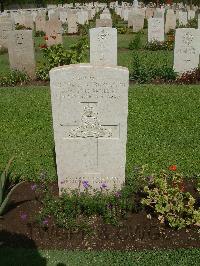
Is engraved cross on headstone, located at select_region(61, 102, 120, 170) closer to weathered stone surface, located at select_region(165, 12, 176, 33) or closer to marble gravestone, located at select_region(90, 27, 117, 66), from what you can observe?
marble gravestone, located at select_region(90, 27, 117, 66)

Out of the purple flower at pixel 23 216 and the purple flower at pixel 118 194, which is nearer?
the purple flower at pixel 23 216

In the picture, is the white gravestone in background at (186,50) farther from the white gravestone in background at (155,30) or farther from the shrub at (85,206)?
the shrub at (85,206)

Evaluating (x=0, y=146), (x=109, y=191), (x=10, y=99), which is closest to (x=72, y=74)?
(x=109, y=191)

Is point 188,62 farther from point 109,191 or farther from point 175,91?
point 109,191

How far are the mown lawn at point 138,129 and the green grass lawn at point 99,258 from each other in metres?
1.87

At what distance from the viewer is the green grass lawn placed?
4.40m

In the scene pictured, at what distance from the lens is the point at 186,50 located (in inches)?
475

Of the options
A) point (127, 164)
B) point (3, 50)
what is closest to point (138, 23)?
point (3, 50)

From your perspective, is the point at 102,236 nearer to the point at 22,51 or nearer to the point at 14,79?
the point at 14,79

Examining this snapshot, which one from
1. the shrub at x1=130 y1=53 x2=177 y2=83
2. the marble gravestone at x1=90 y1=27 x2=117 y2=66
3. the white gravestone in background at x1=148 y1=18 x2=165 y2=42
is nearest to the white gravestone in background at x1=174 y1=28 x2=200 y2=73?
the shrub at x1=130 y1=53 x2=177 y2=83

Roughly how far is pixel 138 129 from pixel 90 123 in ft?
11.0

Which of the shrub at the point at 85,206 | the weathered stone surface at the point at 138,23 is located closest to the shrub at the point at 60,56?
the shrub at the point at 85,206

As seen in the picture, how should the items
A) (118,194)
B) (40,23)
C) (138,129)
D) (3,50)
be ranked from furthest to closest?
(40,23) → (3,50) → (138,129) → (118,194)

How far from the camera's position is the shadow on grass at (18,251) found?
14.5 feet
